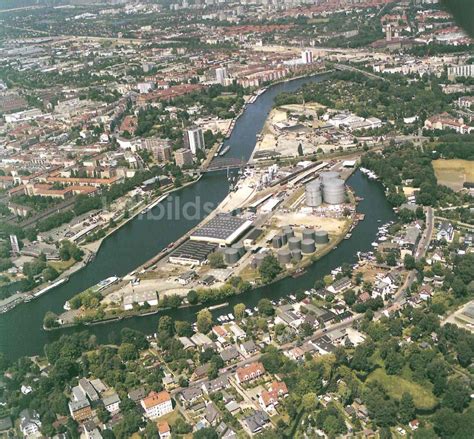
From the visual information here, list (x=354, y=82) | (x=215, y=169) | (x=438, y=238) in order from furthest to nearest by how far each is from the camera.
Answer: (x=354, y=82) → (x=215, y=169) → (x=438, y=238)

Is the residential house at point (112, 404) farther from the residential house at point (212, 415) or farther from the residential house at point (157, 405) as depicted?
the residential house at point (212, 415)

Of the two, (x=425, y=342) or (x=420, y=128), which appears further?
(x=420, y=128)

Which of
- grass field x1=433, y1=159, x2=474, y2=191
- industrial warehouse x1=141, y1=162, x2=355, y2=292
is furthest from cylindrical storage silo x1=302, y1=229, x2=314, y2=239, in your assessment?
grass field x1=433, y1=159, x2=474, y2=191

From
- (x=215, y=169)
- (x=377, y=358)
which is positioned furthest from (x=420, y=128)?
(x=377, y=358)

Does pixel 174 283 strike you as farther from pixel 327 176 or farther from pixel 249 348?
pixel 327 176

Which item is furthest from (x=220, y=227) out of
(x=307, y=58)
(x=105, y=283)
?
(x=307, y=58)

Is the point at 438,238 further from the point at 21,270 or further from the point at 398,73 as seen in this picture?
the point at 398,73
